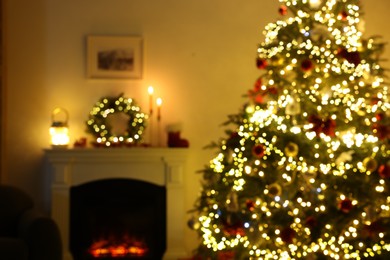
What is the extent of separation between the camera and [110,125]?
5598mm

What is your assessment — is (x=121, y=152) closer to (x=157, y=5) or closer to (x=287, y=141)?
(x=157, y=5)

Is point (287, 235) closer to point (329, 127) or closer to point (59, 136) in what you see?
point (329, 127)

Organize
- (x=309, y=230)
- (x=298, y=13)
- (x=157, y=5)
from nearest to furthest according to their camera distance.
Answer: (x=309, y=230) < (x=298, y=13) < (x=157, y=5)

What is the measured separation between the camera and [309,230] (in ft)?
12.3

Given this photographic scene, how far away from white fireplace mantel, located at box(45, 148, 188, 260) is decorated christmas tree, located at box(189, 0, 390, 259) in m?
1.46

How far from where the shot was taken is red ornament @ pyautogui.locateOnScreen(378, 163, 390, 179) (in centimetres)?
370

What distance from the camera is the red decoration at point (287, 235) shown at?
374 centimetres

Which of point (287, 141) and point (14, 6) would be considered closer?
point (287, 141)

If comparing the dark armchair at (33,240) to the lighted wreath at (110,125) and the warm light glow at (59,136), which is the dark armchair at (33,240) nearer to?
the warm light glow at (59,136)

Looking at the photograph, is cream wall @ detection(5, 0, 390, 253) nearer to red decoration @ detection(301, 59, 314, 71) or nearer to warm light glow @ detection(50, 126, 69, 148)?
warm light glow @ detection(50, 126, 69, 148)

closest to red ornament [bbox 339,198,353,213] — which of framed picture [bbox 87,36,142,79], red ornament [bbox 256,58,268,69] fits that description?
red ornament [bbox 256,58,268,69]

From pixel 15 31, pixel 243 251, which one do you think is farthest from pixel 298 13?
pixel 15 31

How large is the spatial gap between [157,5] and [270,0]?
1127 millimetres

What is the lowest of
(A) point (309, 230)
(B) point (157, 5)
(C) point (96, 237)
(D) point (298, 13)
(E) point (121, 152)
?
(C) point (96, 237)
